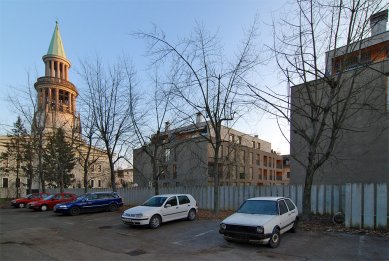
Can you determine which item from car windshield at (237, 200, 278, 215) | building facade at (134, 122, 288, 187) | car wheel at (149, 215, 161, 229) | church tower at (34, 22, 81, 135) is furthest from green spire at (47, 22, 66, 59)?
car windshield at (237, 200, 278, 215)

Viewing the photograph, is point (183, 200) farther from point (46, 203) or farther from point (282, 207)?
point (46, 203)

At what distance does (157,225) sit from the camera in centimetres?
1623

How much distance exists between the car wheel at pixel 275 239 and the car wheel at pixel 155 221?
20.8ft

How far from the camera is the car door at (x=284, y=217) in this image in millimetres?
12281

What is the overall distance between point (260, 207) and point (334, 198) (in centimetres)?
658

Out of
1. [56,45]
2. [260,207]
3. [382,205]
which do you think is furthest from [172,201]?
[56,45]

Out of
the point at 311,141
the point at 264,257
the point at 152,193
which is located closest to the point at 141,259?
the point at 264,257

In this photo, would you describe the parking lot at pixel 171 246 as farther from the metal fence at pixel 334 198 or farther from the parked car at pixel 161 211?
the metal fence at pixel 334 198

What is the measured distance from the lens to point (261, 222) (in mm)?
11250

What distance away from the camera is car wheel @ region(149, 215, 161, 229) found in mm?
15930

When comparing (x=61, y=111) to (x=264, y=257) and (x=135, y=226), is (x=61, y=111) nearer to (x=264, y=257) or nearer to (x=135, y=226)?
(x=135, y=226)

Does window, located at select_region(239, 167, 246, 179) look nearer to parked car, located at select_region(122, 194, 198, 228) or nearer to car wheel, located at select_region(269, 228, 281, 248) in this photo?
parked car, located at select_region(122, 194, 198, 228)

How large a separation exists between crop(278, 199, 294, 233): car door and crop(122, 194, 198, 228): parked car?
5.99 metres

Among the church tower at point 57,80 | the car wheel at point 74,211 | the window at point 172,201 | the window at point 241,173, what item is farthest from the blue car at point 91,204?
the window at point 241,173
